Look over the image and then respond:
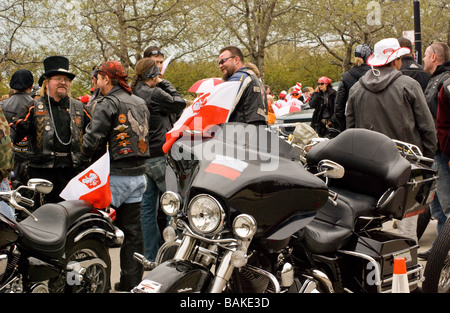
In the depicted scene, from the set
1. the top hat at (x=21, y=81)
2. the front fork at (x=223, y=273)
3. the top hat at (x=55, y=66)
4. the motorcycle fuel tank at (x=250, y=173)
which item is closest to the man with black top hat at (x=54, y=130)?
the top hat at (x=55, y=66)

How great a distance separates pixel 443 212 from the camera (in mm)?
5734

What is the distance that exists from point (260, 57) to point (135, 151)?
1680 cm

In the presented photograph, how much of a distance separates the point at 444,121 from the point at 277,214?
3.01 m

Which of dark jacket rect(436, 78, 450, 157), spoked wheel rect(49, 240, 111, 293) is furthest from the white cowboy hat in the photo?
spoked wheel rect(49, 240, 111, 293)

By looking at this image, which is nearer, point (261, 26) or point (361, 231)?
point (361, 231)

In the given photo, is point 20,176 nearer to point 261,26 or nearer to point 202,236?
point 202,236

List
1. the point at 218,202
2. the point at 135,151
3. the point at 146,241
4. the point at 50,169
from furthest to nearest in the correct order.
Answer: the point at 146,241 < the point at 50,169 < the point at 135,151 < the point at 218,202

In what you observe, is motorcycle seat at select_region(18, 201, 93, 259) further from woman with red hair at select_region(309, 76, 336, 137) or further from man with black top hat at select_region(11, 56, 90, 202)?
woman with red hair at select_region(309, 76, 336, 137)

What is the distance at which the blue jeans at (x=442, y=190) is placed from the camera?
554 centimetres

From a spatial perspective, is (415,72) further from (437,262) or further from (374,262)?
(374,262)

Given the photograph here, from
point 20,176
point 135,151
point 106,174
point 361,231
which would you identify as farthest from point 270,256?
point 20,176

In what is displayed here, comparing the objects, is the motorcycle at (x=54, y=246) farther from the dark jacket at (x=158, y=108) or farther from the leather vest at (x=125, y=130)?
the dark jacket at (x=158, y=108)

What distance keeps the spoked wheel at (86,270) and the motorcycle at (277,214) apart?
1.03 meters

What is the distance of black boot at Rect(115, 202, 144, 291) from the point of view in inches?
207
